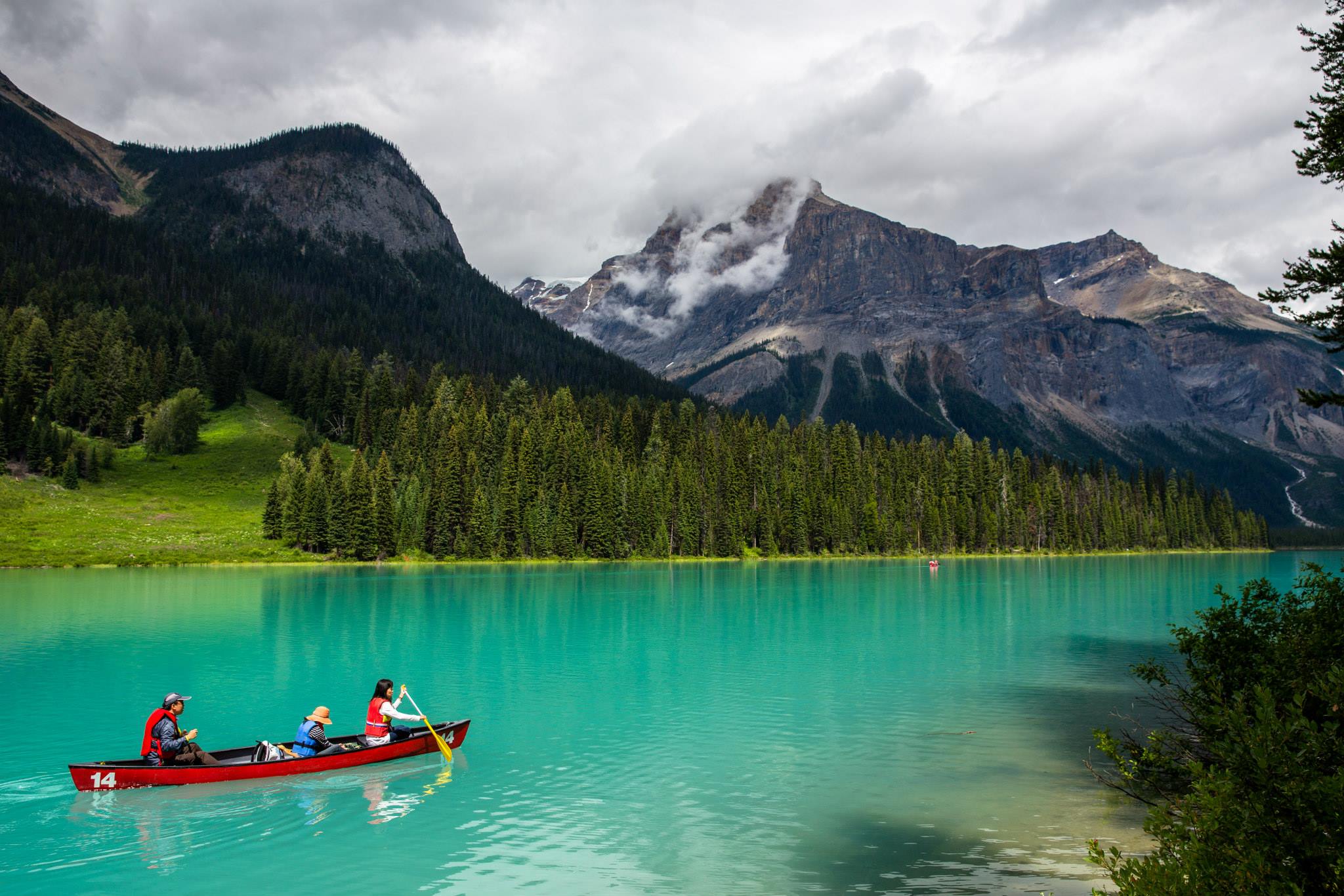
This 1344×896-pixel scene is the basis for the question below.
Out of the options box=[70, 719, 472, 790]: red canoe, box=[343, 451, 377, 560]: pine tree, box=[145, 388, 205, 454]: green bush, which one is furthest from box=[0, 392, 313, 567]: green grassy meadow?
box=[70, 719, 472, 790]: red canoe

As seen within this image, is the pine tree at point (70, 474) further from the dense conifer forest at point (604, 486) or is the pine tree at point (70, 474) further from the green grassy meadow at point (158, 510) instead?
the dense conifer forest at point (604, 486)

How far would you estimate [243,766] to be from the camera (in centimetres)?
2477

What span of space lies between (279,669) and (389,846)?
26.0 metres

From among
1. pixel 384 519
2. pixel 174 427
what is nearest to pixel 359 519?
pixel 384 519

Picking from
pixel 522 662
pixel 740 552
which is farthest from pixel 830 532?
pixel 522 662

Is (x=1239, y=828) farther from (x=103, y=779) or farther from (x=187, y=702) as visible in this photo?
(x=187, y=702)

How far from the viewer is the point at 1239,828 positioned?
8.34 m

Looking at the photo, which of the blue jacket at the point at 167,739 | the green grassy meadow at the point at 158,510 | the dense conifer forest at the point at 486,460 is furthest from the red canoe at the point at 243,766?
the dense conifer forest at the point at 486,460

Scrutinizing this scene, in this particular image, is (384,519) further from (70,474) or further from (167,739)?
(167,739)

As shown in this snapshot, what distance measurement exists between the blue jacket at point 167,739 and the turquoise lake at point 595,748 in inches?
37.1

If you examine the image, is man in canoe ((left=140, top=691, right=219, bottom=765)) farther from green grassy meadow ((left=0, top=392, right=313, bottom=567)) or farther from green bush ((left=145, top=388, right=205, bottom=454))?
green bush ((left=145, top=388, right=205, bottom=454))

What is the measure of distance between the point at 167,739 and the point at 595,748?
41.4ft

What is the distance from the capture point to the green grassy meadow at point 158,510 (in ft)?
357

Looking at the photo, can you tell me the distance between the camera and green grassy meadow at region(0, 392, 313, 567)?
357 ft
